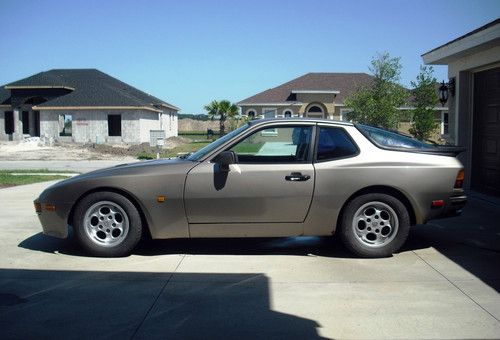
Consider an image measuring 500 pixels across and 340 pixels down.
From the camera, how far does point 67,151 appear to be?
32.1 metres

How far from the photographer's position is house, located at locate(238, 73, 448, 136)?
41.5m

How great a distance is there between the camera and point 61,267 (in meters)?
5.53

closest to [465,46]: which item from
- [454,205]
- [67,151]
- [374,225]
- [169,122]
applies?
[454,205]

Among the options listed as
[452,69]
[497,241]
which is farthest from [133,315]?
[452,69]

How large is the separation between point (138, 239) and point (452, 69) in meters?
8.52

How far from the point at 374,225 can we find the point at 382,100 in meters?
18.6

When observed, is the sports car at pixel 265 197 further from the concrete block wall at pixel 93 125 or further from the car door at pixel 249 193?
the concrete block wall at pixel 93 125

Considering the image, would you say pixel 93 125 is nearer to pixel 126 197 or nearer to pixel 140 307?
pixel 126 197

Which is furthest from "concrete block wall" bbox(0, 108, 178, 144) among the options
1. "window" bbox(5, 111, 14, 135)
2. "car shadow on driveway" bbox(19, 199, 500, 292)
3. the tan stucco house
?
"car shadow on driveway" bbox(19, 199, 500, 292)

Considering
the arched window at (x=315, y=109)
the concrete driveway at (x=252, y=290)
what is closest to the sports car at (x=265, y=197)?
the concrete driveway at (x=252, y=290)

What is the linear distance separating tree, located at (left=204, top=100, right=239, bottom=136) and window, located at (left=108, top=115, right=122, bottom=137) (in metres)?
17.0

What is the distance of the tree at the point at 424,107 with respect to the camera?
2506cm

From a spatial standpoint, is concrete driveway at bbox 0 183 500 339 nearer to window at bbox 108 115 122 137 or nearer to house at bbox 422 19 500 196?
house at bbox 422 19 500 196

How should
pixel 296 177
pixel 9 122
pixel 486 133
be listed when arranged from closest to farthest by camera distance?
pixel 296 177, pixel 486 133, pixel 9 122
